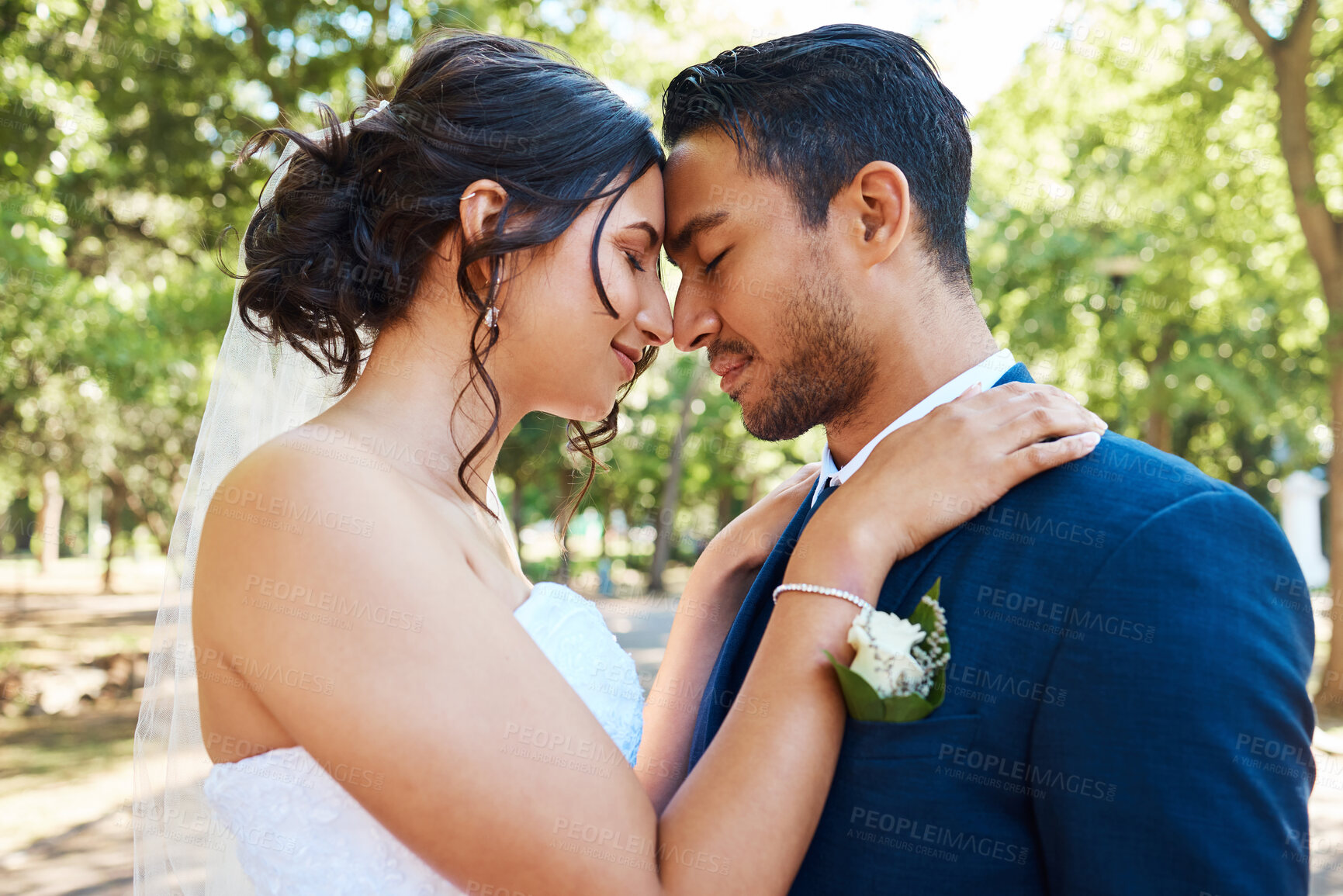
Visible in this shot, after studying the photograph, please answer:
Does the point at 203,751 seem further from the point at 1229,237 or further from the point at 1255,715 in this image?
A: the point at 1229,237

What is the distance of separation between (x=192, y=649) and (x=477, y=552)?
151 centimetres

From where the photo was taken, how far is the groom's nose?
2400 mm

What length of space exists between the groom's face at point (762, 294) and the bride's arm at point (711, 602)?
282 mm

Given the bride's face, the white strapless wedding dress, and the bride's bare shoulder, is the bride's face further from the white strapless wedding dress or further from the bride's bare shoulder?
the white strapless wedding dress

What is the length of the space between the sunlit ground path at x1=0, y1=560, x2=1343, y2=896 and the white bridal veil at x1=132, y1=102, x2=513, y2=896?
2.68 meters

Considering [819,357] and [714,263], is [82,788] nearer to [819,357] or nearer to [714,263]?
[714,263]

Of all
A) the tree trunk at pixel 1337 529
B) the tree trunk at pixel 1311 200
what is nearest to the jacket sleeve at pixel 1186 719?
the tree trunk at pixel 1311 200

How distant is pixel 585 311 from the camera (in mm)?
2219

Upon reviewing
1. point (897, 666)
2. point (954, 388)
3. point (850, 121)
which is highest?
point (850, 121)

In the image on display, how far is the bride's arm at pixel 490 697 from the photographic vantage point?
5.24ft

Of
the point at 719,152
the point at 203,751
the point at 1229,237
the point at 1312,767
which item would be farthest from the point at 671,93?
the point at 1229,237

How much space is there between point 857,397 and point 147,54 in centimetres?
859

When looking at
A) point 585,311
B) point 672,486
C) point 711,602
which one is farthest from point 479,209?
point 672,486

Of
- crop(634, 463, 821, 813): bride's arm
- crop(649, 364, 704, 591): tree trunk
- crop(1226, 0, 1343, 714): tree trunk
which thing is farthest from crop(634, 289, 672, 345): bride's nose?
crop(649, 364, 704, 591): tree trunk
